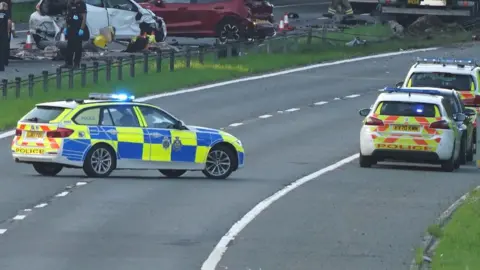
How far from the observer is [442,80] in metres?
37.0

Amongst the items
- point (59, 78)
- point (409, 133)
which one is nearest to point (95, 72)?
point (59, 78)

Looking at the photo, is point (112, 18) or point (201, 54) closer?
point (201, 54)

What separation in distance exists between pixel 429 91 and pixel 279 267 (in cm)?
1566

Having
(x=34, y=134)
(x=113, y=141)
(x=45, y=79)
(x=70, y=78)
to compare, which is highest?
(x=34, y=134)

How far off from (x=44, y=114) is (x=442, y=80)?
473 inches

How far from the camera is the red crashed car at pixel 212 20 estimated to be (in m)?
54.6

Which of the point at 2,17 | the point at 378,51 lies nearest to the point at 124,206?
the point at 2,17

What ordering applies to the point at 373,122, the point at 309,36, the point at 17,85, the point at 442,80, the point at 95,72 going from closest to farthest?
the point at 373,122
the point at 442,80
the point at 17,85
the point at 95,72
the point at 309,36

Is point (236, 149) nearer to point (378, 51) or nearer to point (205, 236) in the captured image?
point (205, 236)

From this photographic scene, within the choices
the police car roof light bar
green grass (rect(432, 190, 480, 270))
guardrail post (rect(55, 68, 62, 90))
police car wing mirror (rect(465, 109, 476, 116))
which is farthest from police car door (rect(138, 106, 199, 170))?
guardrail post (rect(55, 68, 62, 90))

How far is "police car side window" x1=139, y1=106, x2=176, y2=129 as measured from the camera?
2809 cm

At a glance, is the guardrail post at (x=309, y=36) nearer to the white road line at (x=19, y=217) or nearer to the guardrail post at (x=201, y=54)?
the guardrail post at (x=201, y=54)

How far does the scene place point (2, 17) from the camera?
144 ft

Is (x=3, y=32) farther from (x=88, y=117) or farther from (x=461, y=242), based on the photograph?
(x=461, y=242)
